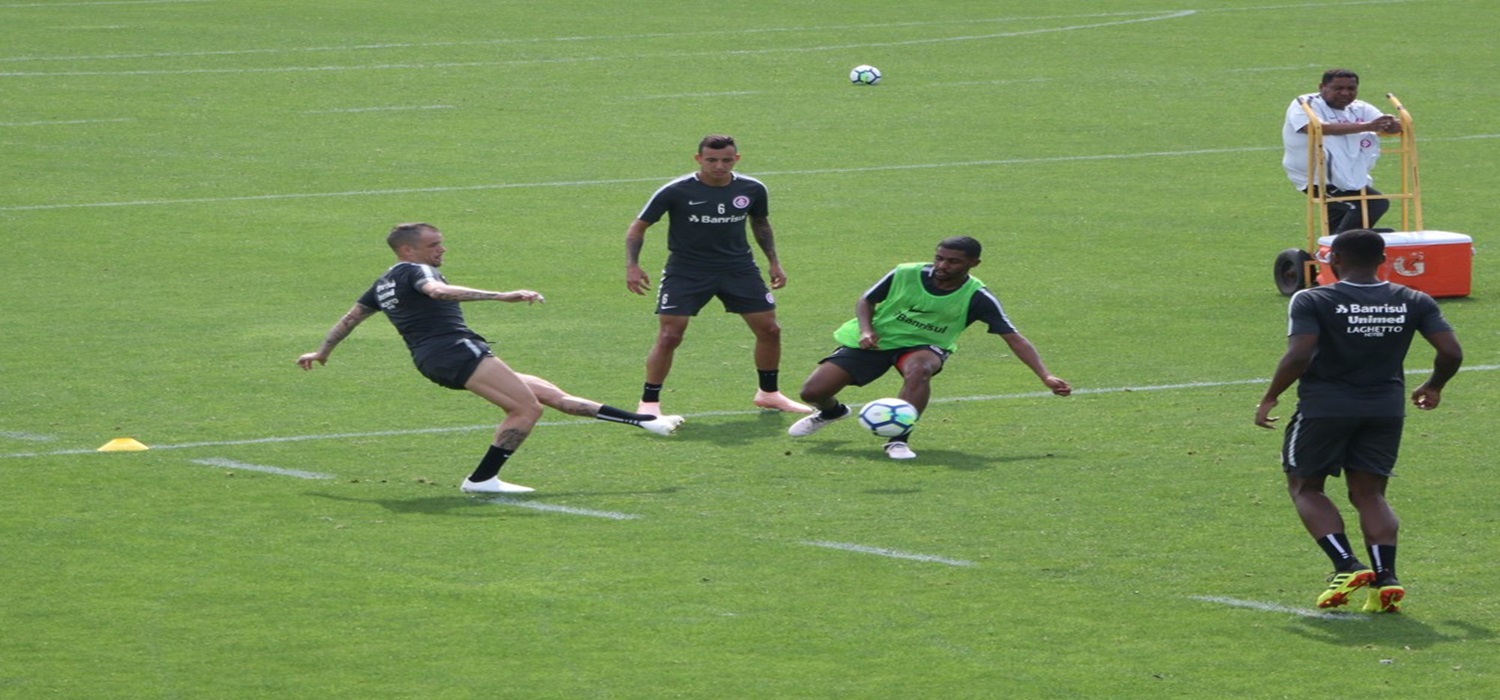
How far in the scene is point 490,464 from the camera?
42.0 feet

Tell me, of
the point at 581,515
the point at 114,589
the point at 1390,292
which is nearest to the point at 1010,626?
the point at 1390,292

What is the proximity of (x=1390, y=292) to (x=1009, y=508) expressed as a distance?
9.78ft

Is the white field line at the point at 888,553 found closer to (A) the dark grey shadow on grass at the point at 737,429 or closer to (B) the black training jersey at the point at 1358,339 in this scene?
(B) the black training jersey at the point at 1358,339

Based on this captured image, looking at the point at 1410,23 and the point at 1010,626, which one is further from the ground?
the point at 1010,626

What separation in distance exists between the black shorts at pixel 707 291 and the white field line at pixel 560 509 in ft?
9.31

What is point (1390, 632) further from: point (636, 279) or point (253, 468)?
point (253, 468)

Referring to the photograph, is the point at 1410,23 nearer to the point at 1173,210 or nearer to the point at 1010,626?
the point at 1173,210

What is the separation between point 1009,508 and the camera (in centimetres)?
1240

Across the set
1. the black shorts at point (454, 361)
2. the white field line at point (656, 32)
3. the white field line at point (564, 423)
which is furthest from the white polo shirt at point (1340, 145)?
the white field line at point (656, 32)

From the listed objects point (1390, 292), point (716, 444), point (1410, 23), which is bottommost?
point (1410, 23)

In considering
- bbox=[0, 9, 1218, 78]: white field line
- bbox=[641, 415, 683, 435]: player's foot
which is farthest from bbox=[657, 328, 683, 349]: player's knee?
bbox=[0, 9, 1218, 78]: white field line

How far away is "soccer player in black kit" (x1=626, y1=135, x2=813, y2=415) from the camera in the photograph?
15.1 m

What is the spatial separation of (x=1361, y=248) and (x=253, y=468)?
6851mm

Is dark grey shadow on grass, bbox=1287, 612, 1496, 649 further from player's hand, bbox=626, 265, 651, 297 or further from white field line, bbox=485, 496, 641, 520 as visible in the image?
player's hand, bbox=626, 265, 651, 297
